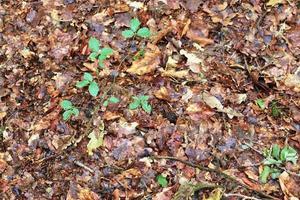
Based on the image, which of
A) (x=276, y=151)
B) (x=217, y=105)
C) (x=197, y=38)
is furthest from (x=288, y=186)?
(x=197, y=38)

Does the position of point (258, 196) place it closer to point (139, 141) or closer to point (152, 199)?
point (152, 199)

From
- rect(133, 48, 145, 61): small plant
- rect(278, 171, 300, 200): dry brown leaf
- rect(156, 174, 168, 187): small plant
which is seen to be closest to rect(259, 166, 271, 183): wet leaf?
rect(278, 171, 300, 200): dry brown leaf

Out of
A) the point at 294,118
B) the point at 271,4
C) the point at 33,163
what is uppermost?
the point at 271,4

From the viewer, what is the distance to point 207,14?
4672 millimetres

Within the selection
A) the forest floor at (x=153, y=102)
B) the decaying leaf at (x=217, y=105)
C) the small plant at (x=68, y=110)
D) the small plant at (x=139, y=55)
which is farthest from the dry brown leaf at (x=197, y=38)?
the small plant at (x=68, y=110)

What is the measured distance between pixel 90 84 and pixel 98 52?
411 millimetres

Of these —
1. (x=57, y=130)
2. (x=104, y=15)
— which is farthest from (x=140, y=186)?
(x=104, y=15)

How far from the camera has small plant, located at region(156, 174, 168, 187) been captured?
151 inches

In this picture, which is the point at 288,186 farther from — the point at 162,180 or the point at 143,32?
the point at 143,32

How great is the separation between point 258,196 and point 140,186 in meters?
1.03

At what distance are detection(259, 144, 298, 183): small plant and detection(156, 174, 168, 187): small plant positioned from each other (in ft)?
2.73

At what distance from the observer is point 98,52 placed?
450 cm

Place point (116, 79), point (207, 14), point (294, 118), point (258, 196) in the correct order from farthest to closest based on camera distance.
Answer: point (207, 14) → point (116, 79) → point (294, 118) → point (258, 196)

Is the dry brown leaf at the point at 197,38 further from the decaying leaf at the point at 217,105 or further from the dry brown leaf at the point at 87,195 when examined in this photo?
the dry brown leaf at the point at 87,195
